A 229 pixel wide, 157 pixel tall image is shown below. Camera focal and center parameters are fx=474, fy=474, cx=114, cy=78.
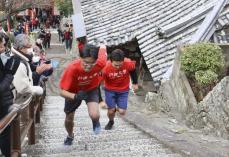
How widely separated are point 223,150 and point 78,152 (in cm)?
202

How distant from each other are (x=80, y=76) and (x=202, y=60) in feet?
10.5

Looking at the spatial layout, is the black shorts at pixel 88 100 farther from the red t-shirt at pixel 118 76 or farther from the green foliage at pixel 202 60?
the green foliage at pixel 202 60

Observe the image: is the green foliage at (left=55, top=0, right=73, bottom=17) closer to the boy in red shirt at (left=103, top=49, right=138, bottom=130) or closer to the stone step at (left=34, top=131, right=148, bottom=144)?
the boy in red shirt at (left=103, top=49, right=138, bottom=130)

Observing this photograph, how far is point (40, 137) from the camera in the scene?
7703 mm

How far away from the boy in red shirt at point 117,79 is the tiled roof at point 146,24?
138 inches

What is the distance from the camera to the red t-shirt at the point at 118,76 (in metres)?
7.70

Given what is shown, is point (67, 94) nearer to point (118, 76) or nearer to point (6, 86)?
point (118, 76)

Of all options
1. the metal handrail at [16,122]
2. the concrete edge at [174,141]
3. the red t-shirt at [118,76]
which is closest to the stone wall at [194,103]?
the concrete edge at [174,141]

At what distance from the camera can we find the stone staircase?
6402 millimetres

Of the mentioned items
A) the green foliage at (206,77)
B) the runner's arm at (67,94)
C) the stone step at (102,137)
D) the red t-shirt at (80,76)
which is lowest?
the stone step at (102,137)

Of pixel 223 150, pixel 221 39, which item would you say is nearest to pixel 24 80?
pixel 223 150

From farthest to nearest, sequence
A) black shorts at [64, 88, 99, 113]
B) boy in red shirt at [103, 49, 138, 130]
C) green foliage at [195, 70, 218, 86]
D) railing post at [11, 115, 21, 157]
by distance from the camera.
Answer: green foliage at [195, 70, 218, 86]
boy in red shirt at [103, 49, 138, 130]
black shorts at [64, 88, 99, 113]
railing post at [11, 115, 21, 157]

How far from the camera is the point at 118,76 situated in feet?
25.6

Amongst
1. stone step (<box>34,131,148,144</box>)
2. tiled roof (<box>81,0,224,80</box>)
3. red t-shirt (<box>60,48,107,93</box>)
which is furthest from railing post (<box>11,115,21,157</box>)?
tiled roof (<box>81,0,224,80</box>)
